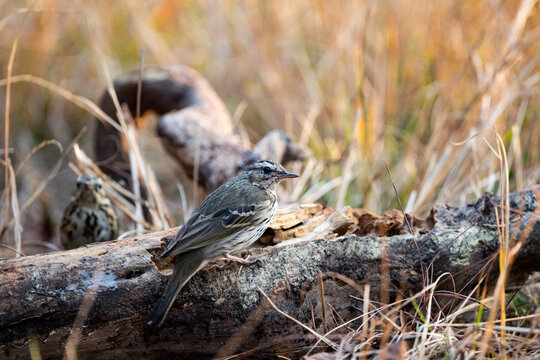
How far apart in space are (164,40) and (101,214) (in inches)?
186

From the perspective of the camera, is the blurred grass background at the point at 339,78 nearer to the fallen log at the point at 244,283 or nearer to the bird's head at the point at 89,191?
the bird's head at the point at 89,191

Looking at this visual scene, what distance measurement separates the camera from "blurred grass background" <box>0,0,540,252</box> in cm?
580

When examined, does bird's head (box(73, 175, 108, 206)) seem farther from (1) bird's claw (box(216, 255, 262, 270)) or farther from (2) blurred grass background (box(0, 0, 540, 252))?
(1) bird's claw (box(216, 255, 262, 270))

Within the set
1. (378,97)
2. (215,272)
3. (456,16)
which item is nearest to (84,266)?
(215,272)

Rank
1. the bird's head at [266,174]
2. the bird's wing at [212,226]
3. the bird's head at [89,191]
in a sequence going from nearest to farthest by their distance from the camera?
the bird's wing at [212,226], the bird's head at [266,174], the bird's head at [89,191]

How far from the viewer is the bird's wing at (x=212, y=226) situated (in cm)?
338

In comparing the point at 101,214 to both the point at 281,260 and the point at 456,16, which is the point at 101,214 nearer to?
the point at 281,260

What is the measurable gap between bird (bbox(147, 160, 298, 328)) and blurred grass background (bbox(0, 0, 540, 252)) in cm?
160

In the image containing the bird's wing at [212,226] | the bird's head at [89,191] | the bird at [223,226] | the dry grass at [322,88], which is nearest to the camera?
the bird at [223,226]

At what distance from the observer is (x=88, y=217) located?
17.1ft

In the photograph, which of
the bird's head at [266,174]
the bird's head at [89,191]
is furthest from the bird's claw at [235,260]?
the bird's head at [89,191]

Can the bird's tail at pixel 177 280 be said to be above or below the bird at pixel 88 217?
above

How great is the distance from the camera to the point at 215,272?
346 centimetres

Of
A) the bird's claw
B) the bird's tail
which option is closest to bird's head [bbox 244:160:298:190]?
the bird's claw
